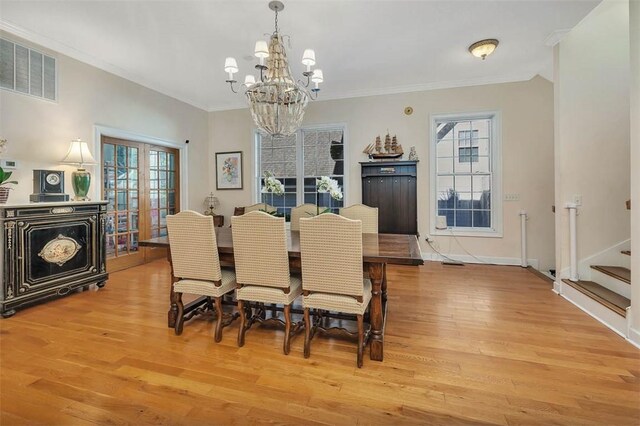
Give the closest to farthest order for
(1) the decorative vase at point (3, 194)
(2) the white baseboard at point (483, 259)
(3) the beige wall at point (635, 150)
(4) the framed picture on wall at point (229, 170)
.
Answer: (3) the beige wall at point (635, 150) < (1) the decorative vase at point (3, 194) < (2) the white baseboard at point (483, 259) < (4) the framed picture on wall at point (229, 170)

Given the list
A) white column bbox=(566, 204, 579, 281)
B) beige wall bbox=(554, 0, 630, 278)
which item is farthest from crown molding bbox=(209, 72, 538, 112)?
white column bbox=(566, 204, 579, 281)

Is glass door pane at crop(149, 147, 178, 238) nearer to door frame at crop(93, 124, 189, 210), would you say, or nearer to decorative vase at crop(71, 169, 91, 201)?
door frame at crop(93, 124, 189, 210)

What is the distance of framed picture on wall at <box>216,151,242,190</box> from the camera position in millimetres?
5980

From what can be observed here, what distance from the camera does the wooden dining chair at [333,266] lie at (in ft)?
6.22

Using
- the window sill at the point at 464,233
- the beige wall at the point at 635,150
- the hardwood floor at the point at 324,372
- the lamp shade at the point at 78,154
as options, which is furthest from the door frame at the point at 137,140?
the beige wall at the point at 635,150

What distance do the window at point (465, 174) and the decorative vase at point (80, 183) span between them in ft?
16.2

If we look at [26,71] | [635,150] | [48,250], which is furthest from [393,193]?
[26,71]

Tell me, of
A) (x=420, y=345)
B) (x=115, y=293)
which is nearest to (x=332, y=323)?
(x=420, y=345)

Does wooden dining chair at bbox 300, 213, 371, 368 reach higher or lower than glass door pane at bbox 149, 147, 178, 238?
lower

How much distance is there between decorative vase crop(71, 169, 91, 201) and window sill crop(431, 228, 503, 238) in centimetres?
500

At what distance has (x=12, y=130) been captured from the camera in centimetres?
314

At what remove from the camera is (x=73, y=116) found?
369cm

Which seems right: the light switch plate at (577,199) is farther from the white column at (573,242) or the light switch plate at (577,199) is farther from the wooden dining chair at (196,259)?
the wooden dining chair at (196,259)

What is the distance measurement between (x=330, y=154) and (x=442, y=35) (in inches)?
103
